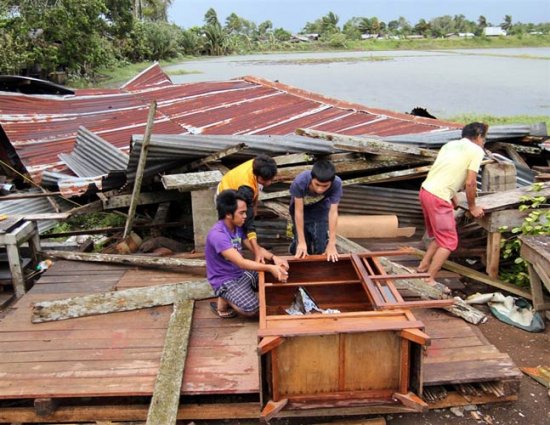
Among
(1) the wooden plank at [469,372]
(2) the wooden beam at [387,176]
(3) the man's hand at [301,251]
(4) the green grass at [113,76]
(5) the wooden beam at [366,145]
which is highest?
(4) the green grass at [113,76]

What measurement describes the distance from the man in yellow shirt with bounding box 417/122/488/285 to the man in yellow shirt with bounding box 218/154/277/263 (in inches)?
65.2

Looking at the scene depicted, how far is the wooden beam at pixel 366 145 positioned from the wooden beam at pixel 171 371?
2364 mm

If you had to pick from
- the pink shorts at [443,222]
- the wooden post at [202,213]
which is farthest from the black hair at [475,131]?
the wooden post at [202,213]

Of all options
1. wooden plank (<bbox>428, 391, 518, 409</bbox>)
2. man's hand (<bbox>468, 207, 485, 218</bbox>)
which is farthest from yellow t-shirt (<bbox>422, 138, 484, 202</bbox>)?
wooden plank (<bbox>428, 391, 518, 409</bbox>)

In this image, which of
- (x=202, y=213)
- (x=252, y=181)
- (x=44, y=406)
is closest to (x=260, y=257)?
(x=252, y=181)

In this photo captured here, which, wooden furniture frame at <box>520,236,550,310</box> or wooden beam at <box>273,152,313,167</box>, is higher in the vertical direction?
wooden beam at <box>273,152,313,167</box>

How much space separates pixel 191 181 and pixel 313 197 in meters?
1.44

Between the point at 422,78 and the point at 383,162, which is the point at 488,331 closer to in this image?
the point at 383,162

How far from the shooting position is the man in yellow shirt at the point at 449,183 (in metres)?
4.93

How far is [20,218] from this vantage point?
5676 mm

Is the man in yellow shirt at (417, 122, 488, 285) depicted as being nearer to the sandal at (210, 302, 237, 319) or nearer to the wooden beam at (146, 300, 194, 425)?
the sandal at (210, 302, 237, 319)

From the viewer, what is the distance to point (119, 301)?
4.73 meters

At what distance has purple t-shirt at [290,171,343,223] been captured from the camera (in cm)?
470

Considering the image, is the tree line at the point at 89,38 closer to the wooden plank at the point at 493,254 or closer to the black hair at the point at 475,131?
the black hair at the point at 475,131
